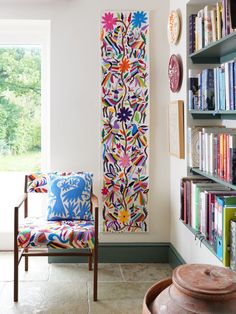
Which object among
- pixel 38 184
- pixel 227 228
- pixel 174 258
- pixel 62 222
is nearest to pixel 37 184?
pixel 38 184

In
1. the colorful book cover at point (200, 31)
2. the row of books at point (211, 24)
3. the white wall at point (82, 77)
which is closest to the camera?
the row of books at point (211, 24)

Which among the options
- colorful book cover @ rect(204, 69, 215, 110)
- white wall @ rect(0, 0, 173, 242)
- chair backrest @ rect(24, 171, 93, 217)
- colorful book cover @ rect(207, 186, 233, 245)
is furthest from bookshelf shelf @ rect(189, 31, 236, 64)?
chair backrest @ rect(24, 171, 93, 217)

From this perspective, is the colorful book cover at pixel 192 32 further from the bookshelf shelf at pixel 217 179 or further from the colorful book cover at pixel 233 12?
the bookshelf shelf at pixel 217 179

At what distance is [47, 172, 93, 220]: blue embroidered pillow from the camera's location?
3160 millimetres

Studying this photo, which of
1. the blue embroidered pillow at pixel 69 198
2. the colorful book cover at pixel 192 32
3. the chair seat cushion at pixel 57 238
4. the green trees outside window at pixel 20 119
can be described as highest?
the colorful book cover at pixel 192 32

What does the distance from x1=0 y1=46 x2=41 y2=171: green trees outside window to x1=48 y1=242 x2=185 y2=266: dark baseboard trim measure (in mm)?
940

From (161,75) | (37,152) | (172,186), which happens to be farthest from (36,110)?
(172,186)

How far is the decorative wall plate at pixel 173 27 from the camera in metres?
3.17

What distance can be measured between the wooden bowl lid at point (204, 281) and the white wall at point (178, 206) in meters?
1.24

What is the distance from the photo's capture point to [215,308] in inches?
48.8

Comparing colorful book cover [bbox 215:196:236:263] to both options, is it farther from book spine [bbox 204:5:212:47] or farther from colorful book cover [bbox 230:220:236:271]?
book spine [bbox 204:5:212:47]

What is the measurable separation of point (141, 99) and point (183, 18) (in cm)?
76

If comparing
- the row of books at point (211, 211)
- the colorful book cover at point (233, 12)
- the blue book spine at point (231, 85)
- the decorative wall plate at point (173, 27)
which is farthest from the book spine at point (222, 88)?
the decorative wall plate at point (173, 27)

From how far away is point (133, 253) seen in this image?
11.8ft
